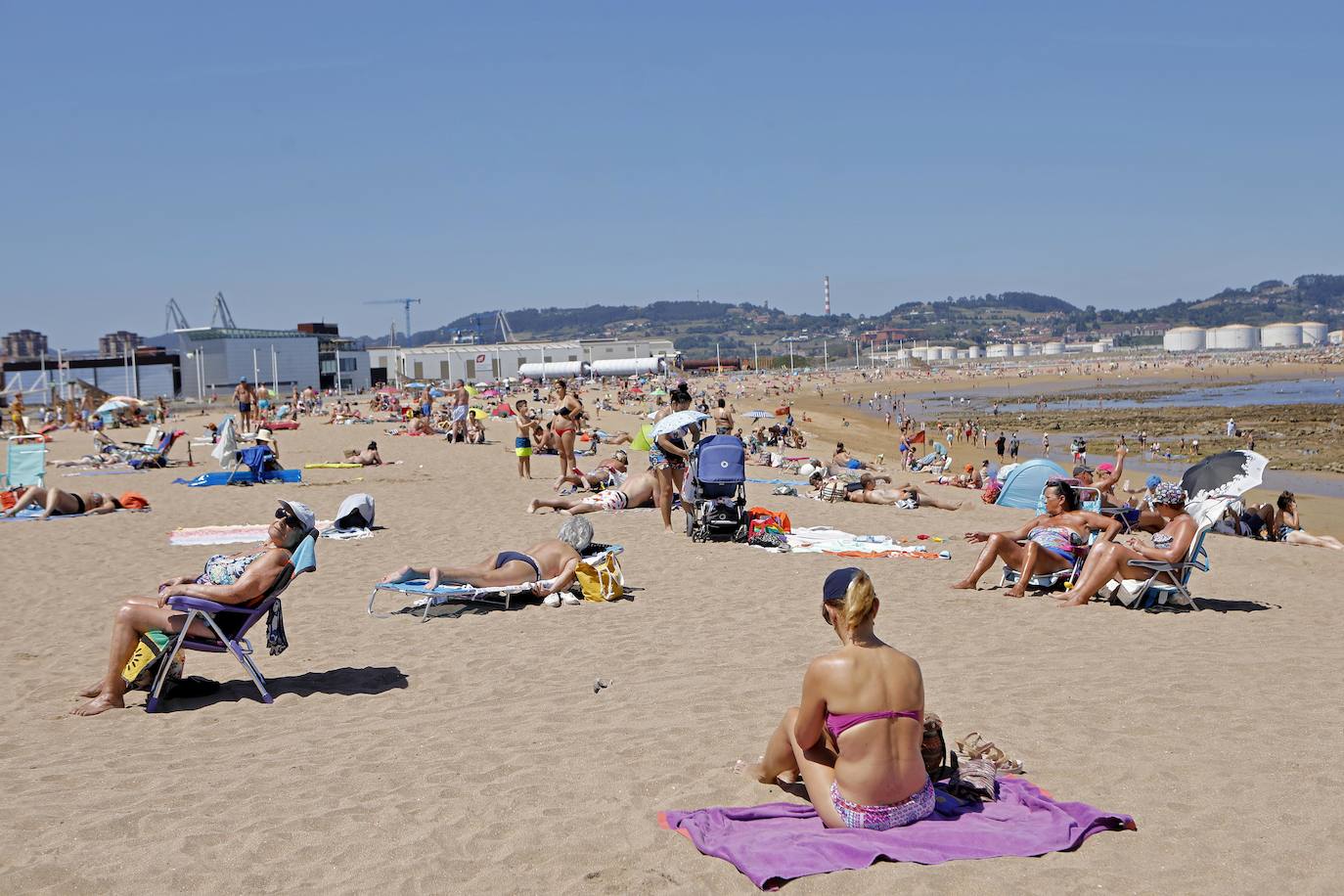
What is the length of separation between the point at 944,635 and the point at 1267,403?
48140mm

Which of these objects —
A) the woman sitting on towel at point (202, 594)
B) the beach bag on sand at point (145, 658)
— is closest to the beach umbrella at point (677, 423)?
the woman sitting on towel at point (202, 594)

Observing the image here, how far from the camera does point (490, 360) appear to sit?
93938mm

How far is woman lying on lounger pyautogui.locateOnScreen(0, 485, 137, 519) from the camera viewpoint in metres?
12.3

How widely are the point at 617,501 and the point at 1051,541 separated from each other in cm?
555

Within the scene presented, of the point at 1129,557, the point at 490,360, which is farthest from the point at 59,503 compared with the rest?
the point at 490,360

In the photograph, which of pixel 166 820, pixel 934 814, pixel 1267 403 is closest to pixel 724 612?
pixel 934 814

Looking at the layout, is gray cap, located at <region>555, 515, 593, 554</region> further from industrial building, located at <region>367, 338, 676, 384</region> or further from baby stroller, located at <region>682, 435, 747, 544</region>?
industrial building, located at <region>367, 338, 676, 384</region>

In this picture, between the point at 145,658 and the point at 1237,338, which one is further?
the point at 1237,338

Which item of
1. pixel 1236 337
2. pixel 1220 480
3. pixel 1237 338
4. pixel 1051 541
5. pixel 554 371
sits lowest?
pixel 1051 541

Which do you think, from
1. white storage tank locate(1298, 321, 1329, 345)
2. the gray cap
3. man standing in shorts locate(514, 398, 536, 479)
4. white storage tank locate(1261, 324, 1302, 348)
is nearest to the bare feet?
the gray cap

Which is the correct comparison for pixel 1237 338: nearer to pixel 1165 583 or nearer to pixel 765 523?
pixel 765 523

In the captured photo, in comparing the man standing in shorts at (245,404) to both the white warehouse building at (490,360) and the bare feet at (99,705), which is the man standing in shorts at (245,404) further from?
the white warehouse building at (490,360)

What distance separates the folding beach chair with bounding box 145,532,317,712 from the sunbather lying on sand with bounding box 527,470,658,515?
6.72 m

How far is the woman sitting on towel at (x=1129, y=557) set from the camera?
730 centimetres
